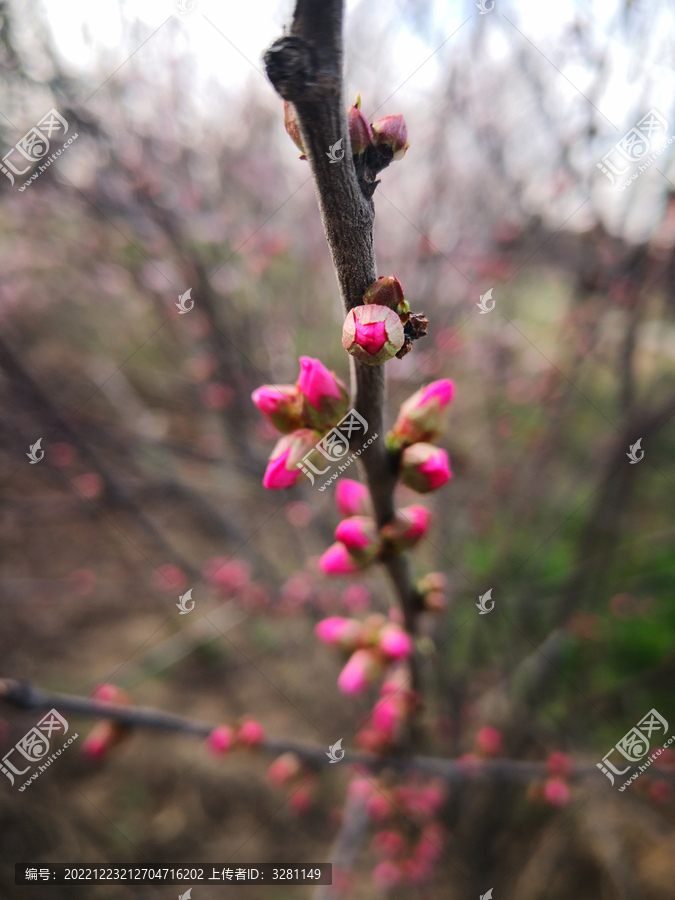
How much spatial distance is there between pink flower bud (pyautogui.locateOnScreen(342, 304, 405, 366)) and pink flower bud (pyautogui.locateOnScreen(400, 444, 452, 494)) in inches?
7.2

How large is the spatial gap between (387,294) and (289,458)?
0.23 metres

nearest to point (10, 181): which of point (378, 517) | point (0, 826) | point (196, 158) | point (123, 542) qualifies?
point (196, 158)

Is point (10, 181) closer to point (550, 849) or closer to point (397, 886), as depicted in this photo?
point (397, 886)

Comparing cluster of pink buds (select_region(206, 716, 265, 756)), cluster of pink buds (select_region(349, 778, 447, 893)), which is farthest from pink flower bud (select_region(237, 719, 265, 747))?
cluster of pink buds (select_region(349, 778, 447, 893))

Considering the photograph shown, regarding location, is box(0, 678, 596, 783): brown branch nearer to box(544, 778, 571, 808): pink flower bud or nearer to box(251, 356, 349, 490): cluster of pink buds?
box(544, 778, 571, 808): pink flower bud

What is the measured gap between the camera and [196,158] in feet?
7.22

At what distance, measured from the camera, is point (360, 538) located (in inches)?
24.9

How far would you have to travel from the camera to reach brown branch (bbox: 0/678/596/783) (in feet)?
2.57

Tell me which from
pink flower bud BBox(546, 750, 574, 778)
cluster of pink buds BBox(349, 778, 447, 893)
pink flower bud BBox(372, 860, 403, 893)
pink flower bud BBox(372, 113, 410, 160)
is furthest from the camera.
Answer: pink flower bud BBox(372, 860, 403, 893)

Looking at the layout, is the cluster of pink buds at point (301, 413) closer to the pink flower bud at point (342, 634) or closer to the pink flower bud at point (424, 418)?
the pink flower bud at point (424, 418)

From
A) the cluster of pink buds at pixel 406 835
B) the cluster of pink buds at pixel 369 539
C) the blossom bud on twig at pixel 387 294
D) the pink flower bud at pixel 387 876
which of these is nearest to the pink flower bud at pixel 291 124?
the blossom bud on twig at pixel 387 294

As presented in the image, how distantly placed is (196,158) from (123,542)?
253 cm

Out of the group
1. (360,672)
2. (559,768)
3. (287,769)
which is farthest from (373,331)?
(559,768)

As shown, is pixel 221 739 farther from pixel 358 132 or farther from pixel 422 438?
pixel 358 132
